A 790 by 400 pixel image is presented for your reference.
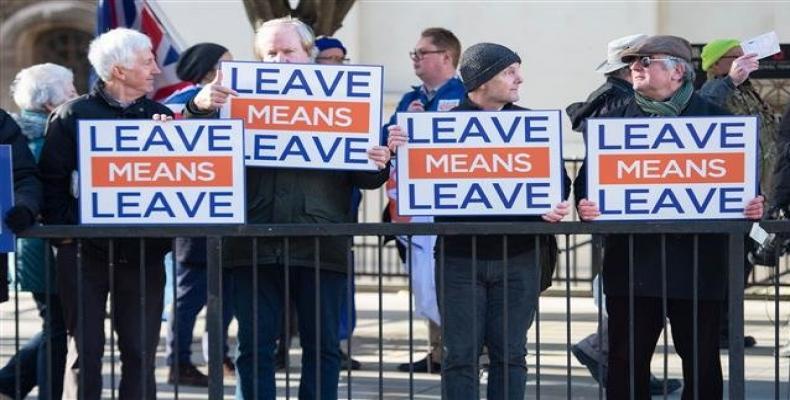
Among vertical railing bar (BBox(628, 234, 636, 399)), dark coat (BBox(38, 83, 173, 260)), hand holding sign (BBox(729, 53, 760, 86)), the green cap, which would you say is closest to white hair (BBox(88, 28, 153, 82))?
dark coat (BBox(38, 83, 173, 260))

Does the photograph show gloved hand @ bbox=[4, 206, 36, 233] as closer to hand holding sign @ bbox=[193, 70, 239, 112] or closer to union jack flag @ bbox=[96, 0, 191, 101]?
hand holding sign @ bbox=[193, 70, 239, 112]

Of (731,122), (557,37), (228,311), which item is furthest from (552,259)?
(557,37)

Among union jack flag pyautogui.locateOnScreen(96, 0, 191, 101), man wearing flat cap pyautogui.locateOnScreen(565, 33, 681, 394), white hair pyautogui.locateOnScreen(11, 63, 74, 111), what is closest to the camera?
man wearing flat cap pyautogui.locateOnScreen(565, 33, 681, 394)

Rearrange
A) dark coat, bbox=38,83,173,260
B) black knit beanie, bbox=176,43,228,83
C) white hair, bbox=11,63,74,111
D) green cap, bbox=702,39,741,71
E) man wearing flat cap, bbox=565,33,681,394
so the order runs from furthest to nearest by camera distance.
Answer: black knit beanie, bbox=176,43,228,83 → green cap, bbox=702,39,741,71 → white hair, bbox=11,63,74,111 → man wearing flat cap, bbox=565,33,681,394 → dark coat, bbox=38,83,173,260

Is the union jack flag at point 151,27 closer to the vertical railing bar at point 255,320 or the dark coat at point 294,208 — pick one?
the dark coat at point 294,208

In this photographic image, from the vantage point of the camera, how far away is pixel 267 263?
7492 mm

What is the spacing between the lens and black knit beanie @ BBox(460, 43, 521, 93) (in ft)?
24.2

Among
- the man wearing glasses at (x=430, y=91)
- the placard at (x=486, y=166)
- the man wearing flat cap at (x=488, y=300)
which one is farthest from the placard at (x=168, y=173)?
the man wearing glasses at (x=430, y=91)

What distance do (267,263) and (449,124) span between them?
1.02 m

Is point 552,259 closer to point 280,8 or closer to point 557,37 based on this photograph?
point 280,8

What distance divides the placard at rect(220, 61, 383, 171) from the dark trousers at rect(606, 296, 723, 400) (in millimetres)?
1303

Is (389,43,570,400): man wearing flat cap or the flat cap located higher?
the flat cap

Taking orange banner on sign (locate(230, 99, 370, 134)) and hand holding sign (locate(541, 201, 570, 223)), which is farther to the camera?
orange banner on sign (locate(230, 99, 370, 134))

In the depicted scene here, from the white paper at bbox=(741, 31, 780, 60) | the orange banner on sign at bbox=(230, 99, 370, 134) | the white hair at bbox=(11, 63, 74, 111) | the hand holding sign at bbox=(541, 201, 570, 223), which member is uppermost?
the white paper at bbox=(741, 31, 780, 60)
